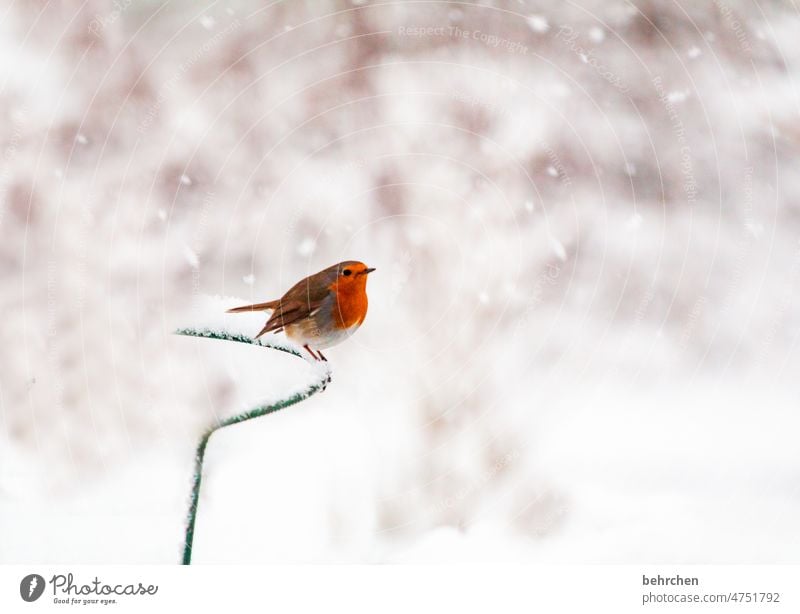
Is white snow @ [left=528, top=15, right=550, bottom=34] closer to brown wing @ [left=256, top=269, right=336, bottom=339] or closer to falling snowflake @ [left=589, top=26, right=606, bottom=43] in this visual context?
falling snowflake @ [left=589, top=26, right=606, bottom=43]

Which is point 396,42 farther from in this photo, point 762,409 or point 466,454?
point 762,409

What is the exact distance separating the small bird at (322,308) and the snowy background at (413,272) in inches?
0.8

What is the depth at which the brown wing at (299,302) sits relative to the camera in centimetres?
91

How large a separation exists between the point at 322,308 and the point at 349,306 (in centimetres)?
4

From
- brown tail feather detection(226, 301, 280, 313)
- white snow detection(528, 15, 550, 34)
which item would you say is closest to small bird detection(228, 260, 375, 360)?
brown tail feather detection(226, 301, 280, 313)

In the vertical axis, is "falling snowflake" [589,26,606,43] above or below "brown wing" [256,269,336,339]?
above

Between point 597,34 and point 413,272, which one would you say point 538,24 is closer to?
point 597,34

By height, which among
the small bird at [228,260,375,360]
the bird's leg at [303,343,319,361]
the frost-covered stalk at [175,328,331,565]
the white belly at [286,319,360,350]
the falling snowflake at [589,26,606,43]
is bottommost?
the frost-covered stalk at [175,328,331,565]

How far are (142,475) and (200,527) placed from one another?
3.9 inches

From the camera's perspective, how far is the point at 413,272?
38.1 inches

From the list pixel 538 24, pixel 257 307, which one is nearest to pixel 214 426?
pixel 257 307

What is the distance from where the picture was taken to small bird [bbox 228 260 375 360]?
0.90 m

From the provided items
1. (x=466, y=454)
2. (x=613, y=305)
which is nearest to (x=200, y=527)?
(x=466, y=454)

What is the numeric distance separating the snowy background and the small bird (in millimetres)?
21
